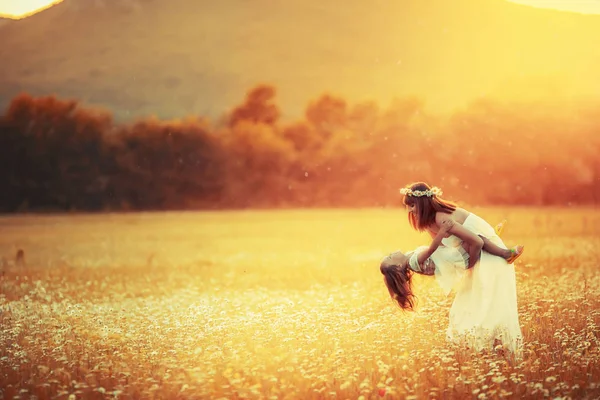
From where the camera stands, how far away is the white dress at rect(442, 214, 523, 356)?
28.7 ft

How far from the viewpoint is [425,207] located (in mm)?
8898

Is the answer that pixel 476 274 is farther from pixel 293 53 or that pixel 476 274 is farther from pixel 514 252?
pixel 293 53

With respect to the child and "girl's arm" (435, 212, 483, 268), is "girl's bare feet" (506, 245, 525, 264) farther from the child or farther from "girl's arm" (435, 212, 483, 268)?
"girl's arm" (435, 212, 483, 268)

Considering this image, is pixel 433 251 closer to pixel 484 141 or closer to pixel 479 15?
pixel 484 141

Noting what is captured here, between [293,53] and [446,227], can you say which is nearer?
[446,227]

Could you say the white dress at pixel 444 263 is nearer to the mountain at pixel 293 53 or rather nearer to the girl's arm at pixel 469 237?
the girl's arm at pixel 469 237

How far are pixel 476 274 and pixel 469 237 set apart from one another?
0.54m

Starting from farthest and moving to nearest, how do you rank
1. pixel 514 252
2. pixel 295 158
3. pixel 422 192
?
pixel 295 158 → pixel 422 192 → pixel 514 252

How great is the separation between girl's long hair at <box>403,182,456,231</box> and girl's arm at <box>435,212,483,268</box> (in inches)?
3.4

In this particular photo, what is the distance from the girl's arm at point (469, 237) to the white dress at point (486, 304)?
0.47 feet

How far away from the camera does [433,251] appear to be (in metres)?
8.80

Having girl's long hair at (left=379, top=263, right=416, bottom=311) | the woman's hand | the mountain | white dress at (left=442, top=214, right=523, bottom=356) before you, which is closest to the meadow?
white dress at (left=442, top=214, right=523, bottom=356)

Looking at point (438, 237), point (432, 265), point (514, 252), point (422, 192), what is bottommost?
point (432, 265)

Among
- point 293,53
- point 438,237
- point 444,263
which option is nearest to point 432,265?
point 444,263
